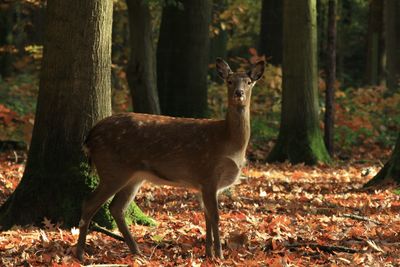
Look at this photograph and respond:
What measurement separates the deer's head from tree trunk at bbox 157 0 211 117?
29.4 ft

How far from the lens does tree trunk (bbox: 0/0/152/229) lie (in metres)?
8.34

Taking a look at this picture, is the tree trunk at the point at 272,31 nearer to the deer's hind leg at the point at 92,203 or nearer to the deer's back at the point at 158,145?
the deer's back at the point at 158,145

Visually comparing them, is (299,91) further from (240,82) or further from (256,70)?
(240,82)

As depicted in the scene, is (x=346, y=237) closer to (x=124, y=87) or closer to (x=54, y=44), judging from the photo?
(x=54, y=44)

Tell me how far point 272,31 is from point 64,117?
685 inches

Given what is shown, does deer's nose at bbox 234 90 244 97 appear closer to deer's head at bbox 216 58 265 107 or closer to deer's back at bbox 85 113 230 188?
deer's head at bbox 216 58 265 107

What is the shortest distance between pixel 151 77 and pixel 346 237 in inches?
360

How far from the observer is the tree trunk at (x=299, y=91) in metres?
15.9

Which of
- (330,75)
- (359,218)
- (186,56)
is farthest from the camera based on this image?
(330,75)

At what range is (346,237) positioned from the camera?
7773 mm

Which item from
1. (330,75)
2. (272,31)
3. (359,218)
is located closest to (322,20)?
(272,31)

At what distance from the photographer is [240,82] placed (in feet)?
24.1

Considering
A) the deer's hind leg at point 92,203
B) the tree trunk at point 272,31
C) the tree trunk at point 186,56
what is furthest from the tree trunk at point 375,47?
the deer's hind leg at point 92,203

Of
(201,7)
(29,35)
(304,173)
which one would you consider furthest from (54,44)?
(29,35)
